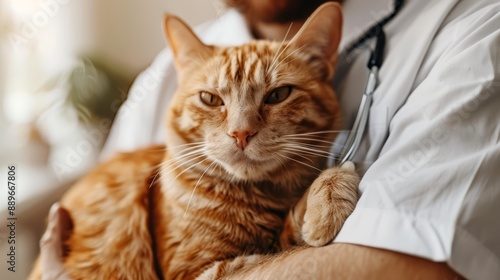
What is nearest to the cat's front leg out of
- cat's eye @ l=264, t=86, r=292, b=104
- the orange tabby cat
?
the orange tabby cat

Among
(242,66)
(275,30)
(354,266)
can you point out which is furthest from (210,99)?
(354,266)

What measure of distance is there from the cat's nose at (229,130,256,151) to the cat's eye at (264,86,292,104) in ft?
0.27

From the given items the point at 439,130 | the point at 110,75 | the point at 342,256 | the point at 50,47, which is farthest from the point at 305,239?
the point at 50,47

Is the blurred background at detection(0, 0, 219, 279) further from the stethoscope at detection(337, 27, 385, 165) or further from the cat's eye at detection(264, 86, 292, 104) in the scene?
the stethoscope at detection(337, 27, 385, 165)

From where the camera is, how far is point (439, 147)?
0.79 metres

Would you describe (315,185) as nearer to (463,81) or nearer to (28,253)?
(463,81)

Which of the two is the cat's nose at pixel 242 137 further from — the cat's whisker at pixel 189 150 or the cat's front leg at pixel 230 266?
the cat's front leg at pixel 230 266

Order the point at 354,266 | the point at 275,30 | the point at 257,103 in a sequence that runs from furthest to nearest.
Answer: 1. the point at 275,30
2. the point at 257,103
3. the point at 354,266

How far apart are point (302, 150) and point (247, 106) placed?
134 millimetres

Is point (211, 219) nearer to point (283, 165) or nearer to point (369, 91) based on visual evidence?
point (283, 165)

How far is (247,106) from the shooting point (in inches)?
33.5

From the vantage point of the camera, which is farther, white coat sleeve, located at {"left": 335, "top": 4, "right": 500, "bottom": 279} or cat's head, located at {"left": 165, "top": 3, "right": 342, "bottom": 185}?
cat's head, located at {"left": 165, "top": 3, "right": 342, "bottom": 185}

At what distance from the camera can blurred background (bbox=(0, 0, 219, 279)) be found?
916mm

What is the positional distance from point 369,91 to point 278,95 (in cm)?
17
